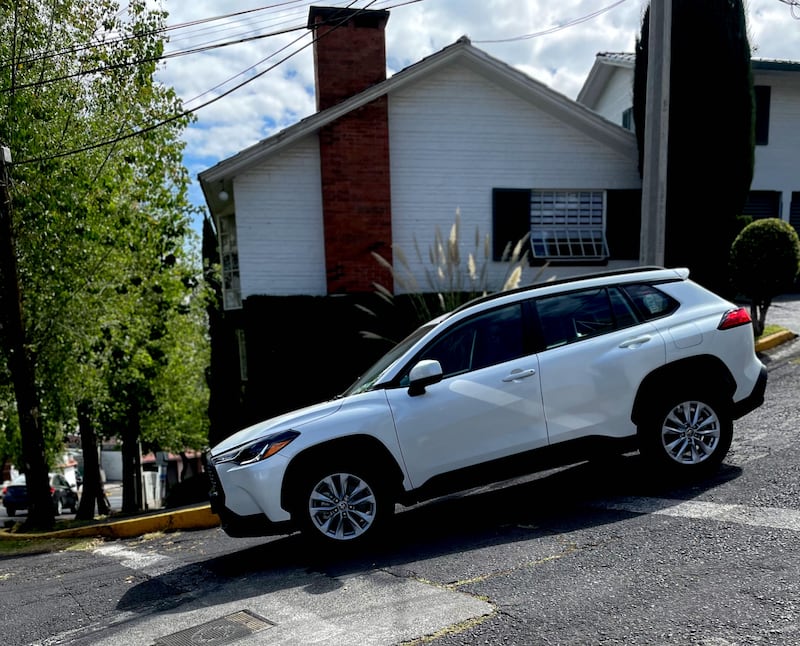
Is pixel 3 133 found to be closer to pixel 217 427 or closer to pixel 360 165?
pixel 360 165

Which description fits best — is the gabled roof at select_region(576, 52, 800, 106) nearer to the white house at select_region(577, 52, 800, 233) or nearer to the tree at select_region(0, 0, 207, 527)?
the white house at select_region(577, 52, 800, 233)

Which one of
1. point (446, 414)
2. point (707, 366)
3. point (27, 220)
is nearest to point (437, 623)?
point (446, 414)

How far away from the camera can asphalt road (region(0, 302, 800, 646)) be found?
3.59m

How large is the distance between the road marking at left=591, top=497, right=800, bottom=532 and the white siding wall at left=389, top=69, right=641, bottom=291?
880cm

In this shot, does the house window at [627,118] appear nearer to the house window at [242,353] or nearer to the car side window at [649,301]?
the house window at [242,353]

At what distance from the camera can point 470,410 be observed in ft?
17.6

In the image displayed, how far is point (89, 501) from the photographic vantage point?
853 inches

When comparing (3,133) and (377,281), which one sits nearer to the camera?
(3,133)

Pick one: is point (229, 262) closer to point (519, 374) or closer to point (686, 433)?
point (519, 374)

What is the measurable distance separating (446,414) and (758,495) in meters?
2.52

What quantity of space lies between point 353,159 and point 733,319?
934cm

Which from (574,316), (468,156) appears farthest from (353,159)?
(574,316)

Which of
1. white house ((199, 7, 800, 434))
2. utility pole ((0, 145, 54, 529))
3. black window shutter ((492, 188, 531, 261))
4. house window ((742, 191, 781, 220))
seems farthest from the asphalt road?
house window ((742, 191, 781, 220))

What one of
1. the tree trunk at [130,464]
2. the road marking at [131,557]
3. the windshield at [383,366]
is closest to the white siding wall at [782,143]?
the windshield at [383,366]
